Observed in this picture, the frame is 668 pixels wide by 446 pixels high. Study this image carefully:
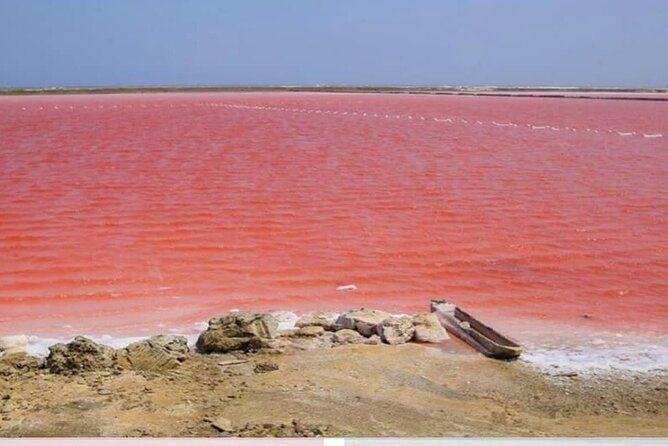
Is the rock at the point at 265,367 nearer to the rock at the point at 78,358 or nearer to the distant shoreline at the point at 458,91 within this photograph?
the rock at the point at 78,358

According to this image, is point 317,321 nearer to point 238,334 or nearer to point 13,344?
point 238,334

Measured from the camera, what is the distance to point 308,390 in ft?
13.8

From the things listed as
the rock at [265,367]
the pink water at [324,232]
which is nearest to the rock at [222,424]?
the rock at [265,367]


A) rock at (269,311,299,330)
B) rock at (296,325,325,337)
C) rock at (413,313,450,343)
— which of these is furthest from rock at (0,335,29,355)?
rock at (413,313,450,343)

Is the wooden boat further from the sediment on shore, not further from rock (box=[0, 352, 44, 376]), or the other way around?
rock (box=[0, 352, 44, 376])

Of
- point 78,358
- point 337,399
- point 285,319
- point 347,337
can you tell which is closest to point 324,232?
point 285,319

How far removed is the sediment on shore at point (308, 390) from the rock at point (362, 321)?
0.05ft

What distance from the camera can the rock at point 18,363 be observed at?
445 centimetres

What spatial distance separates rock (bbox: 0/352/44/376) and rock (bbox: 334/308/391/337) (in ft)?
6.51

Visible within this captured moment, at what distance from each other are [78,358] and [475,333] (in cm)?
257

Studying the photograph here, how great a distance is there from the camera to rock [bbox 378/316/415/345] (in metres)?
5.13

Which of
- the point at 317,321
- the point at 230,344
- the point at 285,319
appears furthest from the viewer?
the point at 285,319

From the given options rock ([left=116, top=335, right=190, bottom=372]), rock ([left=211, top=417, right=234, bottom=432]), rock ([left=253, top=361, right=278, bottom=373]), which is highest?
rock ([left=211, top=417, right=234, bottom=432])

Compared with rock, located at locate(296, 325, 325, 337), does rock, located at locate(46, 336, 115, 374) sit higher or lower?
higher
